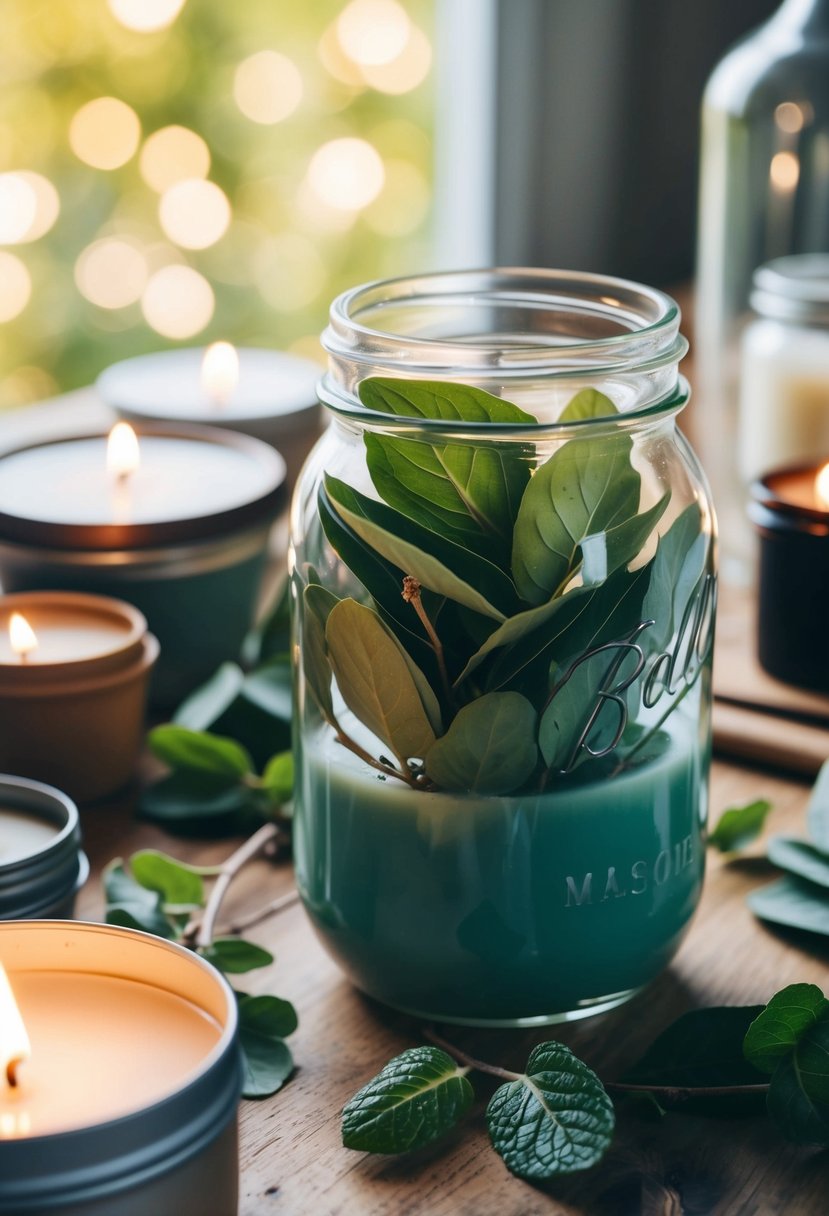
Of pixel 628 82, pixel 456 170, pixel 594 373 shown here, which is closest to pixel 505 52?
pixel 456 170

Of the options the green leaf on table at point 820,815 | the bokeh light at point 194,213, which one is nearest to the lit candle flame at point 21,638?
the green leaf on table at point 820,815

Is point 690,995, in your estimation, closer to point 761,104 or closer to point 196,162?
point 761,104

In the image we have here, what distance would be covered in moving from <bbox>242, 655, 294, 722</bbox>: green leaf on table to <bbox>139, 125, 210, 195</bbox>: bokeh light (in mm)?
1550

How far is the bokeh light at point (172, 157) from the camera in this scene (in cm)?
201

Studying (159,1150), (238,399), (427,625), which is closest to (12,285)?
(238,399)

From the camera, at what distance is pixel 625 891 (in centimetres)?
45

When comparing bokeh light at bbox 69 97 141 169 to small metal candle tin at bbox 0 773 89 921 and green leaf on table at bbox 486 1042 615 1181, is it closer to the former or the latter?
small metal candle tin at bbox 0 773 89 921

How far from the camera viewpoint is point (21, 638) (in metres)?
0.58

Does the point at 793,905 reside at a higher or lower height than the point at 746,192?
lower

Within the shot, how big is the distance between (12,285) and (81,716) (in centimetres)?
148

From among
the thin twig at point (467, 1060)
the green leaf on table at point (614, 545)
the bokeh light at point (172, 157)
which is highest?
the bokeh light at point (172, 157)

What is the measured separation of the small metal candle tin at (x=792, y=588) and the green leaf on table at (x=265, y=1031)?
12.6 inches

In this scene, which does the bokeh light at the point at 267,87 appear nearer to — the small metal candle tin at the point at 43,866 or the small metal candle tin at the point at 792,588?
the small metal candle tin at the point at 792,588

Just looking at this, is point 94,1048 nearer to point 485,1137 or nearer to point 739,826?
point 485,1137
